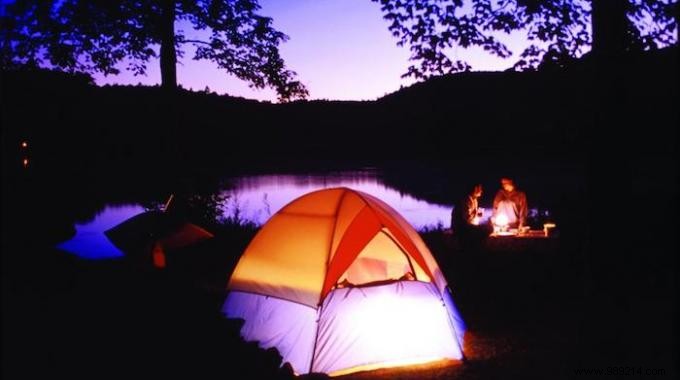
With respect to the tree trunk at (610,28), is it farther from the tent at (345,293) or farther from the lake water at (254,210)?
the lake water at (254,210)

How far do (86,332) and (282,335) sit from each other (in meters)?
2.14

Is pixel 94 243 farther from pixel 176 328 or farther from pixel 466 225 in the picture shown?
pixel 176 328

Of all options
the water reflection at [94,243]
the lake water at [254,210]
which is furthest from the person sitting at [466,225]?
the water reflection at [94,243]

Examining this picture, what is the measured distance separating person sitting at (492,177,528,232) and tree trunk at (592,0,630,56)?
6.98 meters

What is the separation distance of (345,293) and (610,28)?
3.81 m

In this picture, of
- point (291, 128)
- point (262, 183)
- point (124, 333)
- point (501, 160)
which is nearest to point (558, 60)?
point (124, 333)

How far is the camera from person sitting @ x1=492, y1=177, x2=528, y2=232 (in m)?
11.8

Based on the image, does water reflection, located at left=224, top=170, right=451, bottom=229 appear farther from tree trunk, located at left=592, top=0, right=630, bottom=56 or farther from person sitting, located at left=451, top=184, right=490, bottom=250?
tree trunk, located at left=592, top=0, right=630, bottom=56

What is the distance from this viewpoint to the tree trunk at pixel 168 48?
14289mm

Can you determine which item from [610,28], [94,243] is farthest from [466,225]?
A: [94,243]

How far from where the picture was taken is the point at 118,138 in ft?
117

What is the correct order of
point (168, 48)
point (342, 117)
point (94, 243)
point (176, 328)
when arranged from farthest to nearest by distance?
point (342, 117) < point (94, 243) < point (168, 48) < point (176, 328)

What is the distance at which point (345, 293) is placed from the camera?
6332mm

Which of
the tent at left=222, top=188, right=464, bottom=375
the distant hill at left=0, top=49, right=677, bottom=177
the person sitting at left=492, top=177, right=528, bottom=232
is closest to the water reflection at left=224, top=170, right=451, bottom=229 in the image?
the distant hill at left=0, top=49, right=677, bottom=177
